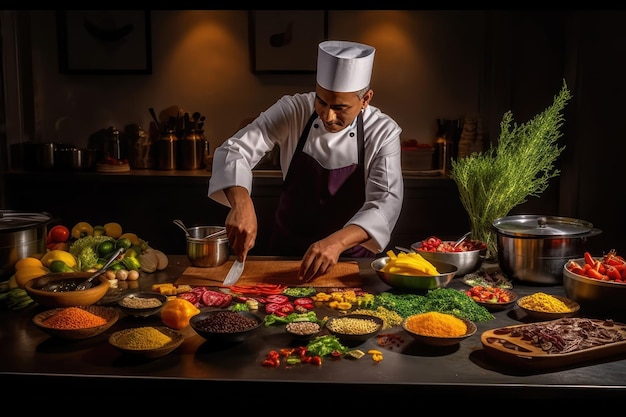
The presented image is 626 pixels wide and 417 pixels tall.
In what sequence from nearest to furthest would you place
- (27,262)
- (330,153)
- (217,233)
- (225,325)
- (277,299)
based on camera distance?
1. (225,325)
2. (277,299)
3. (27,262)
4. (217,233)
5. (330,153)

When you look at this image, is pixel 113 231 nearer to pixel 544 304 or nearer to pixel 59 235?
pixel 59 235

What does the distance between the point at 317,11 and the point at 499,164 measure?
2896 millimetres

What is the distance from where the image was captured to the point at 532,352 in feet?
6.31

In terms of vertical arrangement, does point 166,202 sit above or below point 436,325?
above

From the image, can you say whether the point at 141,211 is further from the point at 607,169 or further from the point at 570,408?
the point at 570,408

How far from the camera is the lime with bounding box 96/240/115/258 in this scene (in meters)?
2.92

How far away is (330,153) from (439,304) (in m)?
1.30

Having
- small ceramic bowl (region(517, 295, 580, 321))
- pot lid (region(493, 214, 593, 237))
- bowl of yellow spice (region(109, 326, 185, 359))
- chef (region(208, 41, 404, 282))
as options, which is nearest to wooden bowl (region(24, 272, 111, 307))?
bowl of yellow spice (region(109, 326, 185, 359))

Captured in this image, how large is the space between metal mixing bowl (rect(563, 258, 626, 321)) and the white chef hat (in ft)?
4.24

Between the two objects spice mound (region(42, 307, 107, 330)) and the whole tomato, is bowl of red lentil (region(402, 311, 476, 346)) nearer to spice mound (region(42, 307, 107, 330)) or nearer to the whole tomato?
spice mound (region(42, 307, 107, 330))

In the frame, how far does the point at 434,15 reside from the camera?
5520 mm

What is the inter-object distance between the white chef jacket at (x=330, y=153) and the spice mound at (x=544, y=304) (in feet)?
2.78

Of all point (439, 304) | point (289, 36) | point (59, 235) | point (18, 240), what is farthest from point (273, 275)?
point (289, 36)

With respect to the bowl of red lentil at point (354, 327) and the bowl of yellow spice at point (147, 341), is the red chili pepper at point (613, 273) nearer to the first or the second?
the bowl of red lentil at point (354, 327)
